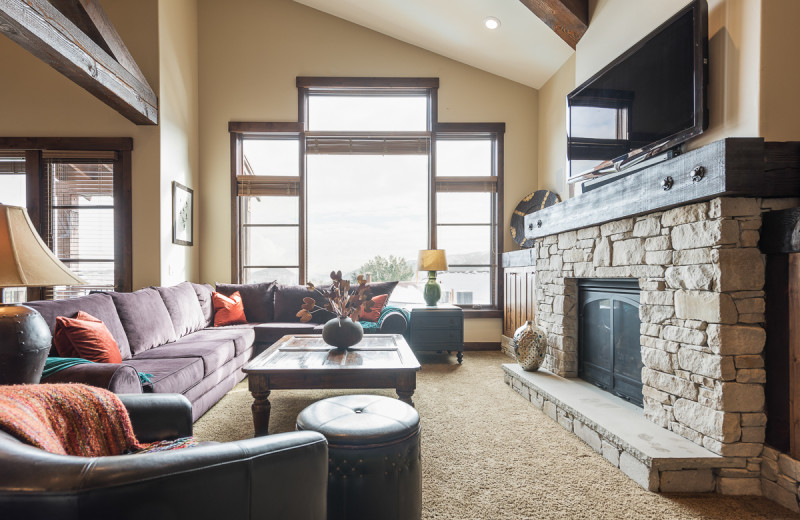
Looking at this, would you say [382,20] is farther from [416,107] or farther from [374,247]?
[374,247]

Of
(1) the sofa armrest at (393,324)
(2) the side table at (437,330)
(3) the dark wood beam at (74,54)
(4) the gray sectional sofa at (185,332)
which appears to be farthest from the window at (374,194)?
(3) the dark wood beam at (74,54)

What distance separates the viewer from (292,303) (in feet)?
15.0

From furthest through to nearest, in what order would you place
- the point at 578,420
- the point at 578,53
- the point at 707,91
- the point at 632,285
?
the point at 578,53 → the point at 632,285 → the point at 578,420 → the point at 707,91

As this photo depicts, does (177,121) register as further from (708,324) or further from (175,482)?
(708,324)

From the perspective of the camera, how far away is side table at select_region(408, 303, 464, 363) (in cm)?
445

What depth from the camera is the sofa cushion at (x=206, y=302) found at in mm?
4258

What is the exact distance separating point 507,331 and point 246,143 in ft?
13.1

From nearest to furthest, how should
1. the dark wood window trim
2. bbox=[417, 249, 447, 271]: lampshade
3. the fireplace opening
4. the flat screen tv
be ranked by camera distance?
the flat screen tv, the fireplace opening, the dark wood window trim, bbox=[417, 249, 447, 271]: lampshade

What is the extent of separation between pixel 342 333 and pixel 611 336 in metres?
1.82

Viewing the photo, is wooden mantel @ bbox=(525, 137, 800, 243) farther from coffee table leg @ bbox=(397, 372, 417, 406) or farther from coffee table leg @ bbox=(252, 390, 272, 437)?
coffee table leg @ bbox=(252, 390, 272, 437)

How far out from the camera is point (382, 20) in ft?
15.7

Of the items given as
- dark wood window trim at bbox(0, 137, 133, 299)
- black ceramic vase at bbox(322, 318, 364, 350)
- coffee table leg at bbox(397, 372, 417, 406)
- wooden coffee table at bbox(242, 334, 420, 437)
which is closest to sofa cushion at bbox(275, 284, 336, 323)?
dark wood window trim at bbox(0, 137, 133, 299)

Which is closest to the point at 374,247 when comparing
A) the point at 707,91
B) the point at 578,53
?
the point at 578,53

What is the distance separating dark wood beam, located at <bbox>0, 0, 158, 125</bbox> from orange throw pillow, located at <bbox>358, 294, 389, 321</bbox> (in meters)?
2.82
